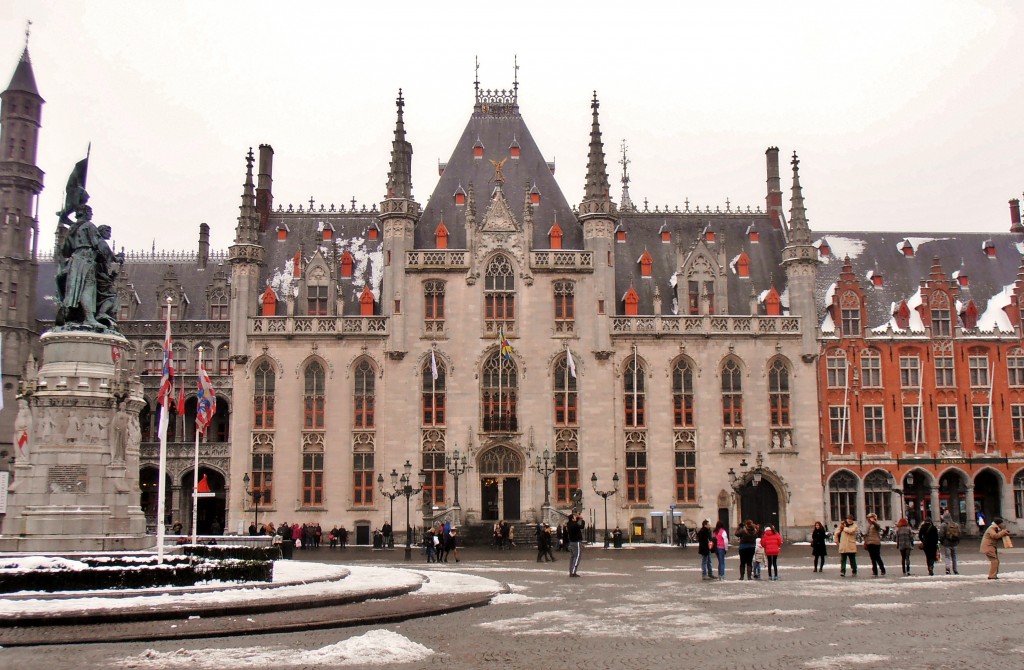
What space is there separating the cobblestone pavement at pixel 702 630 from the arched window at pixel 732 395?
31449mm

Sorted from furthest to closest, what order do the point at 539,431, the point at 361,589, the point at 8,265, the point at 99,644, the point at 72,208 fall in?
the point at 8,265
the point at 539,431
the point at 72,208
the point at 361,589
the point at 99,644

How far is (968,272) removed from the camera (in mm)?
65688


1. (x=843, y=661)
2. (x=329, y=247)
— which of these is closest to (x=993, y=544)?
(x=843, y=661)

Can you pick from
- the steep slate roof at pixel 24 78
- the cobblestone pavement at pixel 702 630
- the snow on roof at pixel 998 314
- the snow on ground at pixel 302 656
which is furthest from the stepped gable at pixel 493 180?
the snow on ground at pixel 302 656

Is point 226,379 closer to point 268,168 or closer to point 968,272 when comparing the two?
point 268,168

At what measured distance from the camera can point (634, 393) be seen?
59.8 meters

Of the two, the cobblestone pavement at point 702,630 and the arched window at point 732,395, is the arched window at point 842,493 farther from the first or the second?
the cobblestone pavement at point 702,630

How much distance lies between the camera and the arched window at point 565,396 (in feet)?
196

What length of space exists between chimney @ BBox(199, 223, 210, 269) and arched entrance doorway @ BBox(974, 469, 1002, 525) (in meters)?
52.4

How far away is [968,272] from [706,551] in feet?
146

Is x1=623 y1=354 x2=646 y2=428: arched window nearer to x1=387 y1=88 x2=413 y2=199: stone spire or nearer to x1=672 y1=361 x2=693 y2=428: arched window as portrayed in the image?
x1=672 y1=361 x2=693 y2=428: arched window

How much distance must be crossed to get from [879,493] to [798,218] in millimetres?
17086

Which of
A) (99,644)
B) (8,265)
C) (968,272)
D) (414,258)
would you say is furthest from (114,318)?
(968,272)

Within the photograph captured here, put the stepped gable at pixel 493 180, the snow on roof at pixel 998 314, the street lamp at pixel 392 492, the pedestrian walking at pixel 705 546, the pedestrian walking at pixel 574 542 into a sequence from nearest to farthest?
1. the pedestrian walking at pixel 705 546
2. the pedestrian walking at pixel 574 542
3. the street lamp at pixel 392 492
4. the stepped gable at pixel 493 180
5. the snow on roof at pixel 998 314
